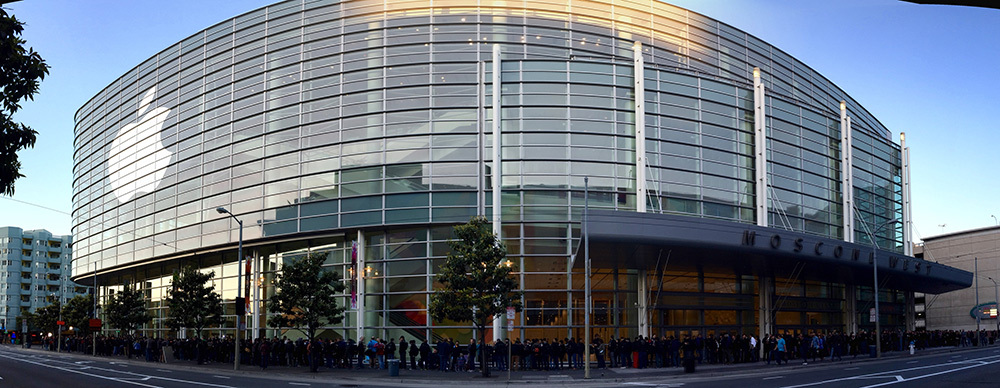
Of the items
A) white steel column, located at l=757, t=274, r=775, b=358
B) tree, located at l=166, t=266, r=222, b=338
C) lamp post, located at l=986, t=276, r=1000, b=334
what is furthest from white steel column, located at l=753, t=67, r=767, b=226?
lamp post, located at l=986, t=276, r=1000, b=334

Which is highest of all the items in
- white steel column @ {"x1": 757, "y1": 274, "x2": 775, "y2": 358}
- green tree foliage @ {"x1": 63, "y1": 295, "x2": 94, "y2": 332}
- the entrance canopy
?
the entrance canopy

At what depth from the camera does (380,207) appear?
45.7 m

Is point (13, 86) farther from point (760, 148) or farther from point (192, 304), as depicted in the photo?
point (760, 148)

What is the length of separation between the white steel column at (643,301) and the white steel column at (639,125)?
13.5ft

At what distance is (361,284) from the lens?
4612 cm

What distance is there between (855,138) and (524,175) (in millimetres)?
29670

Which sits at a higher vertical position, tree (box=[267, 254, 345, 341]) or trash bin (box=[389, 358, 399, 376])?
tree (box=[267, 254, 345, 341])

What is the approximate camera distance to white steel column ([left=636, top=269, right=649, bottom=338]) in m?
44.0

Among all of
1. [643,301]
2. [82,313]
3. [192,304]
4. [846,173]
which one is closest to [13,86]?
[643,301]

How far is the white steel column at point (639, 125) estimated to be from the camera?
44.8 meters

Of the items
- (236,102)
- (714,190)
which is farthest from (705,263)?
(236,102)

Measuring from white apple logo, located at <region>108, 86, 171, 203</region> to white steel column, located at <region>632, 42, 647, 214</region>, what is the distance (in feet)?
121

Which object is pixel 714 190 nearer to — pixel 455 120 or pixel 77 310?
pixel 455 120

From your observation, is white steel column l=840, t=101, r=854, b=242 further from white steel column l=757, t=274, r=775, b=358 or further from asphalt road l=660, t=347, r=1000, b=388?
asphalt road l=660, t=347, r=1000, b=388
